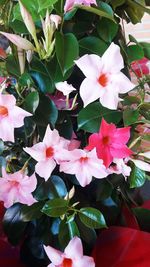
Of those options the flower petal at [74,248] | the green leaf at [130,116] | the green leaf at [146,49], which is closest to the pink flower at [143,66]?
the green leaf at [146,49]

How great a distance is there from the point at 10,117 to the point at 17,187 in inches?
5.7

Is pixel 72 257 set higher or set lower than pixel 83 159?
lower

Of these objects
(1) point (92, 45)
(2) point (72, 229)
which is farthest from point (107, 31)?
(2) point (72, 229)

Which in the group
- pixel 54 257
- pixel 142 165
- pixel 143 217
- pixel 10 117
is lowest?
pixel 143 217

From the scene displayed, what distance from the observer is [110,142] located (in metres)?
0.53

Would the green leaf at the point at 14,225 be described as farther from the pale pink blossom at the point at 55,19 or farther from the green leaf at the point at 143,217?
the pale pink blossom at the point at 55,19

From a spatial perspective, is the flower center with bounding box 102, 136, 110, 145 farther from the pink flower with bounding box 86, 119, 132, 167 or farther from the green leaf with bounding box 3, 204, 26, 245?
the green leaf with bounding box 3, 204, 26, 245

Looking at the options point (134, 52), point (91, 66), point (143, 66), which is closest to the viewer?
→ point (91, 66)

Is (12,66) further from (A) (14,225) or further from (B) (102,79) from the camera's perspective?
(A) (14,225)

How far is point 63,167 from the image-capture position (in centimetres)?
54

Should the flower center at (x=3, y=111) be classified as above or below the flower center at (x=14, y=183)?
above

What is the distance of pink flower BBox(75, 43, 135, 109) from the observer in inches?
19.5

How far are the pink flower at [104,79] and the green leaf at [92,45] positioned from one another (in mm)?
64

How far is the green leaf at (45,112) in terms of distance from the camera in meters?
0.56
